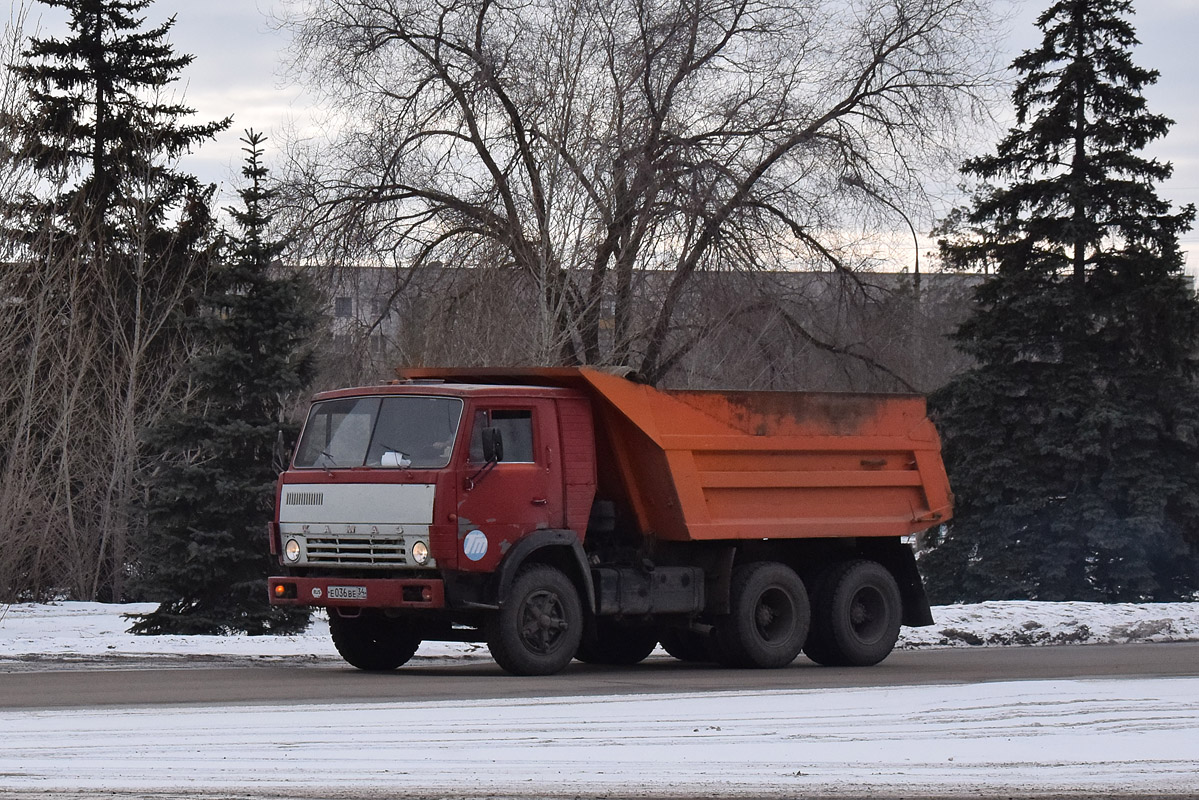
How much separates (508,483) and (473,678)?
163cm

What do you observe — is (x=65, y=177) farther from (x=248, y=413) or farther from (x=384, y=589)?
(x=384, y=589)

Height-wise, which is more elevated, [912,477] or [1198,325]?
[1198,325]

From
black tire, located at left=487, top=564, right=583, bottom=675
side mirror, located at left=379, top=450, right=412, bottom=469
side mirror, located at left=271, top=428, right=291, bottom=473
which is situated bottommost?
black tire, located at left=487, top=564, right=583, bottom=675

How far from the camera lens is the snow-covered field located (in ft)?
27.5

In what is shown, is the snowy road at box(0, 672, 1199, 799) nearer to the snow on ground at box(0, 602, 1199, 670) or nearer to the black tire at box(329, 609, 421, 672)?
the black tire at box(329, 609, 421, 672)

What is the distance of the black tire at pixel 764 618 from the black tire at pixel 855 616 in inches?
12.5

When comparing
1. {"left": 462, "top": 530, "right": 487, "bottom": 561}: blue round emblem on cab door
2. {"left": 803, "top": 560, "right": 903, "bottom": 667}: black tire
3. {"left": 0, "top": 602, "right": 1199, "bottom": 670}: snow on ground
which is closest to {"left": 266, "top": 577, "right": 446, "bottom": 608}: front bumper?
{"left": 462, "top": 530, "right": 487, "bottom": 561}: blue round emblem on cab door

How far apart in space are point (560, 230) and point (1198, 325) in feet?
38.2

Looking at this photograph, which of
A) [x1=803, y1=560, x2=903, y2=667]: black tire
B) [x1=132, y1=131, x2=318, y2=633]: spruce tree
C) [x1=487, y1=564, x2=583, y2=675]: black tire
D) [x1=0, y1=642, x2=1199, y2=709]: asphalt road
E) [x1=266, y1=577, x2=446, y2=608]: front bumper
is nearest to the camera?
[x1=0, y1=642, x2=1199, y2=709]: asphalt road

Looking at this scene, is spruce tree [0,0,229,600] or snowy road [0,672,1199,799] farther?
spruce tree [0,0,229,600]

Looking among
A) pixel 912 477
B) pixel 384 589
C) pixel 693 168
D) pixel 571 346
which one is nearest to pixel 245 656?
pixel 384 589

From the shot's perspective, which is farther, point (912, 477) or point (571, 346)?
point (571, 346)

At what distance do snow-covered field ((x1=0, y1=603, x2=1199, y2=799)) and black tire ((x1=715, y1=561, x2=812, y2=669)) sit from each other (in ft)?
9.31

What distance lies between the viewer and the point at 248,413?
21.0 m
